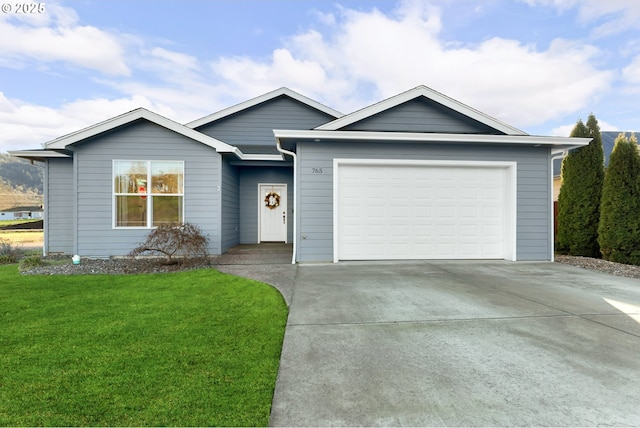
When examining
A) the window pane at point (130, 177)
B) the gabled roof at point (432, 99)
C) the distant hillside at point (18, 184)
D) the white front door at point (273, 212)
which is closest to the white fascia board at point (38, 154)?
the window pane at point (130, 177)

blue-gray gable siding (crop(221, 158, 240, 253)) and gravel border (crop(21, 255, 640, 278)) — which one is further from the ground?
blue-gray gable siding (crop(221, 158, 240, 253))

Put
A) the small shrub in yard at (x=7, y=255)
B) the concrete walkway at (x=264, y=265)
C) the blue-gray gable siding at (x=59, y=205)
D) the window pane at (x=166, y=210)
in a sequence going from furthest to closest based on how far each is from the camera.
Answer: the blue-gray gable siding at (x=59, y=205) → the window pane at (x=166, y=210) → the small shrub in yard at (x=7, y=255) → the concrete walkway at (x=264, y=265)

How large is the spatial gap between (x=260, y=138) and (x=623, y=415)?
1172 cm

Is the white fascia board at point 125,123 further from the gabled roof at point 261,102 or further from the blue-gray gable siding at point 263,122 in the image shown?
the blue-gray gable siding at point 263,122

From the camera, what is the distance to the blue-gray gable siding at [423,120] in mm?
8891

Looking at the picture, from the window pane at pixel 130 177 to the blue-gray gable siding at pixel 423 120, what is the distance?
6.29m

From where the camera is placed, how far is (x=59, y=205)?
9906mm

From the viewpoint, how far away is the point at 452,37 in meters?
13.0

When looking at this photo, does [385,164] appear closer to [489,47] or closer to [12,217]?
[489,47]

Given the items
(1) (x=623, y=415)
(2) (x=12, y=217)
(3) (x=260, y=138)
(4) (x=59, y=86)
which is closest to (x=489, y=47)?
(3) (x=260, y=138)

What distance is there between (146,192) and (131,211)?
0.69 metres

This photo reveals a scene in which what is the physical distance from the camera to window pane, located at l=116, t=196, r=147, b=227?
29.2 ft

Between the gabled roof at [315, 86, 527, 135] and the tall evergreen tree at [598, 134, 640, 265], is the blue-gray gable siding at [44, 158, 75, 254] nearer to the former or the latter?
the gabled roof at [315, 86, 527, 135]
